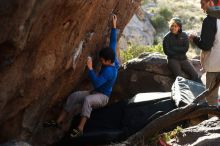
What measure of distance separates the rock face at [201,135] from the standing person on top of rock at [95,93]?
1.73 meters

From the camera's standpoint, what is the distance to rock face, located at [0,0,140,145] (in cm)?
625

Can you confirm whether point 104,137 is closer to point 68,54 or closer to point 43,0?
point 68,54

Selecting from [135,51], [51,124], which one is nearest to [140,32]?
[135,51]

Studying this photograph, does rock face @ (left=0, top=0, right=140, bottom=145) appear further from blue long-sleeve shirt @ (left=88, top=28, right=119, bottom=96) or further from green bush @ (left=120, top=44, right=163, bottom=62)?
green bush @ (left=120, top=44, right=163, bottom=62)

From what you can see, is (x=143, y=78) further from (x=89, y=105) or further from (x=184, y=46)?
(x=89, y=105)

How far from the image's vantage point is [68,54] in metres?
8.08

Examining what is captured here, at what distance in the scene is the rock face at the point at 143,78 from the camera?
1206 cm

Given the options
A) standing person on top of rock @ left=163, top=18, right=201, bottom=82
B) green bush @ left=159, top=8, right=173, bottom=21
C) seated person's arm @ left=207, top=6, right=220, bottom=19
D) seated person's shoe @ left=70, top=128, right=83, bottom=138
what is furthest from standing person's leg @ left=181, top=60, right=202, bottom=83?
green bush @ left=159, top=8, right=173, bottom=21

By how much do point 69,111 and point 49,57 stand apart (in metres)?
2.03

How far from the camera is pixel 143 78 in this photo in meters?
12.2

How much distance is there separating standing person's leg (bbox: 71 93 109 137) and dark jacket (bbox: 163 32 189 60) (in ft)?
8.45

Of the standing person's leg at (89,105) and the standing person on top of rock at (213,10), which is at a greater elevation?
the standing person on top of rock at (213,10)

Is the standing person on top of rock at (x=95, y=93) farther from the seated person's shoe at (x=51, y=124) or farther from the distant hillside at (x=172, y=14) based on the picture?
the distant hillside at (x=172, y=14)

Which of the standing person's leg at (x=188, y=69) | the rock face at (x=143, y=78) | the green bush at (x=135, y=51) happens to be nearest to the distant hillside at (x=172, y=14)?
the green bush at (x=135, y=51)
